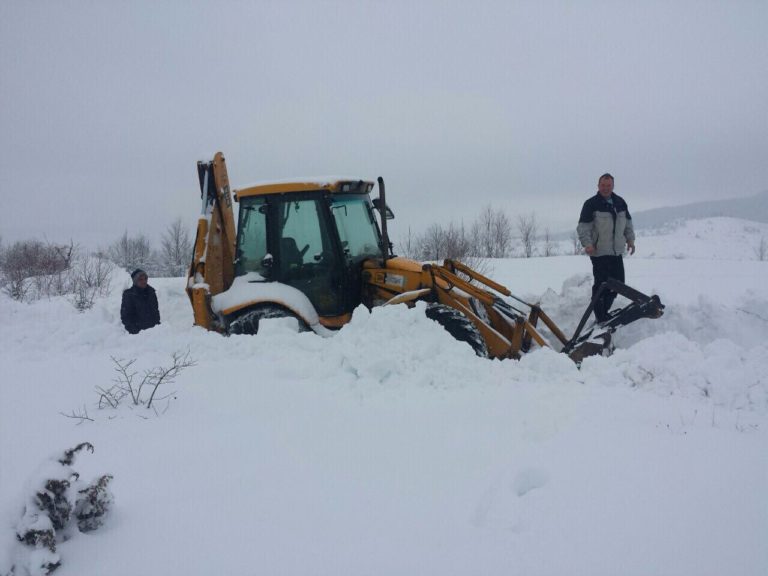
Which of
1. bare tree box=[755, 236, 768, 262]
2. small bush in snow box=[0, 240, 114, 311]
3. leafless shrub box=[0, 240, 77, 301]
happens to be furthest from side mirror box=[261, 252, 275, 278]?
bare tree box=[755, 236, 768, 262]

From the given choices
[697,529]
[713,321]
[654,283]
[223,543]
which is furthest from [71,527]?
[654,283]

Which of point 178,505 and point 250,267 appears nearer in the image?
point 178,505

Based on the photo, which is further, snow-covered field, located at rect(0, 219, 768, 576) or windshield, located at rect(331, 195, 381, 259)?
windshield, located at rect(331, 195, 381, 259)

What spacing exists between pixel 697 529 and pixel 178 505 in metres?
2.10

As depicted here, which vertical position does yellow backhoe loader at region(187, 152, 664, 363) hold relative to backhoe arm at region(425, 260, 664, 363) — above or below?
above

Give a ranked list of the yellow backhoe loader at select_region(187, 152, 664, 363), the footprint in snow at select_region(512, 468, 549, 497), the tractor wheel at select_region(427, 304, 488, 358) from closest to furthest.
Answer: the footprint in snow at select_region(512, 468, 549, 497) < the tractor wheel at select_region(427, 304, 488, 358) < the yellow backhoe loader at select_region(187, 152, 664, 363)

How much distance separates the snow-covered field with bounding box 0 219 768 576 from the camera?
1.97 metres

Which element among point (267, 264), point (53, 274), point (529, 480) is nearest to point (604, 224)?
point (267, 264)

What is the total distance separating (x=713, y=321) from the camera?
19.5ft

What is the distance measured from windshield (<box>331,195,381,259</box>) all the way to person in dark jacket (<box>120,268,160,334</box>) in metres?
3.03

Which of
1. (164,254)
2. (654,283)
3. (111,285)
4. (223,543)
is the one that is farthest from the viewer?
(164,254)

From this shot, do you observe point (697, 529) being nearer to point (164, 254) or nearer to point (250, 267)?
point (250, 267)

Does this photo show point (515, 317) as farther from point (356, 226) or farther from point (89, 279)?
point (89, 279)

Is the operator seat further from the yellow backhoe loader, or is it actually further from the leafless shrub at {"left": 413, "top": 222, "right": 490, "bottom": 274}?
the leafless shrub at {"left": 413, "top": 222, "right": 490, "bottom": 274}
